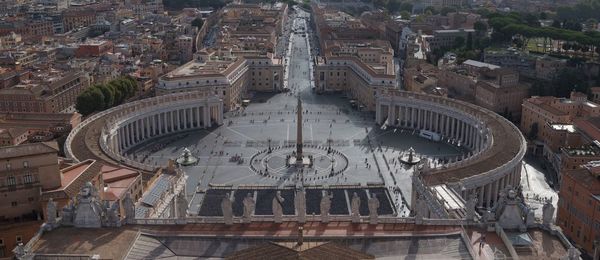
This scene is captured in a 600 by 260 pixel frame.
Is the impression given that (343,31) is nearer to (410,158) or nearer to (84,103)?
(84,103)

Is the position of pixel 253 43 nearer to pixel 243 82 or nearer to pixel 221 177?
pixel 243 82

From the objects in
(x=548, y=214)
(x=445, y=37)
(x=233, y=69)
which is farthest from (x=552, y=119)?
(x=445, y=37)

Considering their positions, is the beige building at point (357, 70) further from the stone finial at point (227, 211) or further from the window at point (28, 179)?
the window at point (28, 179)

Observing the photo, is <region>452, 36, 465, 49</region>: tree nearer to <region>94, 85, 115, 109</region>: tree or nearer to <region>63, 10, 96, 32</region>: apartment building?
<region>94, 85, 115, 109</region>: tree

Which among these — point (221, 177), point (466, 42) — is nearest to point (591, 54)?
point (466, 42)

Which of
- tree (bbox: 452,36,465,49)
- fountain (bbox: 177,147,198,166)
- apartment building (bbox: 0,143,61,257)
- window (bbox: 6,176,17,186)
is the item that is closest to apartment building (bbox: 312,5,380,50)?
tree (bbox: 452,36,465,49)

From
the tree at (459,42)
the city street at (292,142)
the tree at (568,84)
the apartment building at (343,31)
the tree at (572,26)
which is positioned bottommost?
the city street at (292,142)

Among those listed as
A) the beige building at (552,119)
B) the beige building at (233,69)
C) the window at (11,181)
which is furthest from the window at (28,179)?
the beige building at (552,119)
